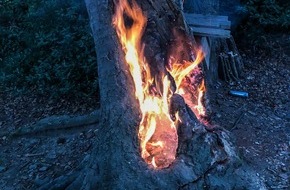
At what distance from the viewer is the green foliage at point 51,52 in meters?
6.02

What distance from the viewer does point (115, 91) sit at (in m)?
3.47

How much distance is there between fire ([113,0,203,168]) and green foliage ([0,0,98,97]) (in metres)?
2.15

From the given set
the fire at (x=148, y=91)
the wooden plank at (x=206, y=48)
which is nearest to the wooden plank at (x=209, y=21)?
the wooden plank at (x=206, y=48)

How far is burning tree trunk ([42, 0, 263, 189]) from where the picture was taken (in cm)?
306

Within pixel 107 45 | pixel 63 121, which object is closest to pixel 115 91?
pixel 107 45

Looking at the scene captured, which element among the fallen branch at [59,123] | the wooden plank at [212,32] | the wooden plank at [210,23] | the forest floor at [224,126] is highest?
the wooden plank at [210,23]

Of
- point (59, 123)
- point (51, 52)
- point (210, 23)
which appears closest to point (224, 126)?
point (210, 23)

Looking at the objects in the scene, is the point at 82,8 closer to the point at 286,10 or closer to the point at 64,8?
the point at 64,8

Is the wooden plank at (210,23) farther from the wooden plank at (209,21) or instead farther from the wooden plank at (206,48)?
the wooden plank at (206,48)

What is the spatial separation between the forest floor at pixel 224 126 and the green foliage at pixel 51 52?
0.80 feet

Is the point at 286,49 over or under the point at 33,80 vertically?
under

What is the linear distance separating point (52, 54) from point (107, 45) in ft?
9.72

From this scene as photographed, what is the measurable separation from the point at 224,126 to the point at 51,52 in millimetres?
3335

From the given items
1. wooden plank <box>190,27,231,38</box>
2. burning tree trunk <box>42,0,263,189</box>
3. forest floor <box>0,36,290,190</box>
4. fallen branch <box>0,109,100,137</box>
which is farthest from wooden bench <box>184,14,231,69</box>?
fallen branch <box>0,109,100,137</box>
